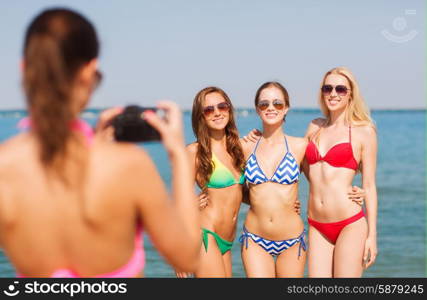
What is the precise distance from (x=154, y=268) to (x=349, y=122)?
281 inches

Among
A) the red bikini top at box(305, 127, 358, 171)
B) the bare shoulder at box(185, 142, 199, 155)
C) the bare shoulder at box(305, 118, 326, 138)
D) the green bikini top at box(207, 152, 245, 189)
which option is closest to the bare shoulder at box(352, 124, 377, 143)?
the red bikini top at box(305, 127, 358, 171)

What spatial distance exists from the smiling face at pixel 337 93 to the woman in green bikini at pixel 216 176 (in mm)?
947

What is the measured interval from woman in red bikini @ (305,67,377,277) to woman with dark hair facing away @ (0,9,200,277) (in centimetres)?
357

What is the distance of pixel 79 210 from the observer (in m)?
2.04

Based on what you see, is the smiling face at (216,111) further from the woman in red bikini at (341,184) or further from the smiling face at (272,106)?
the woman in red bikini at (341,184)

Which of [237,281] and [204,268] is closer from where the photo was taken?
[237,281]

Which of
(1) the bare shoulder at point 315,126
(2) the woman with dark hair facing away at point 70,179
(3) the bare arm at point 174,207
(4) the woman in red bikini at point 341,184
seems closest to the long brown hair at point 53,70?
(2) the woman with dark hair facing away at point 70,179

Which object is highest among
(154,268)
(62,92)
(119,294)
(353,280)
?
(62,92)

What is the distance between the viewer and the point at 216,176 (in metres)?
5.64

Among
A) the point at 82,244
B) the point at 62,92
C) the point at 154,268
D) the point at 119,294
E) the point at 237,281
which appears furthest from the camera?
the point at 154,268

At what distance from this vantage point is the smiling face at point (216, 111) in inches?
225

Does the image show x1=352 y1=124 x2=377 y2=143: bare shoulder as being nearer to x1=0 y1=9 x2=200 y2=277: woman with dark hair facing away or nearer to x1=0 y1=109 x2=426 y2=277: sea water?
x1=0 y1=109 x2=426 y2=277: sea water

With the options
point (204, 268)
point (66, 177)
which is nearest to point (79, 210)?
point (66, 177)

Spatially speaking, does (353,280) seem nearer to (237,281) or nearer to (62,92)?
(237,281)
